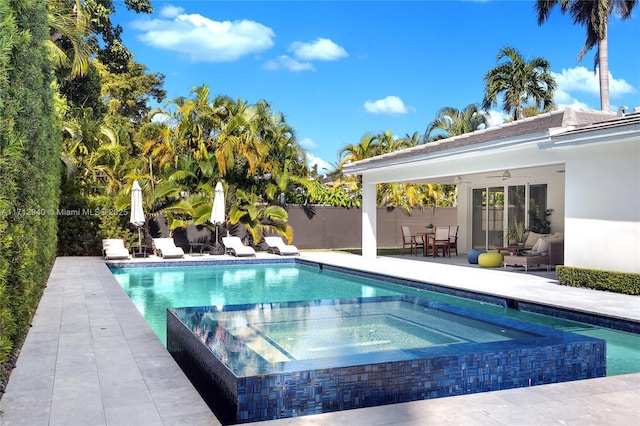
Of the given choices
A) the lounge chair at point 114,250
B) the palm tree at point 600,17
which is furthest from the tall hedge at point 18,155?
the palm tree at point 600,17

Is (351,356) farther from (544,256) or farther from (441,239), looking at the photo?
(441,239)

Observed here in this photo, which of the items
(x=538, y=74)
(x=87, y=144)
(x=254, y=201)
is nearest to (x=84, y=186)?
(x=87, y=144)

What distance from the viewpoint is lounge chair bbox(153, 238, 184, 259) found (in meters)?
19.4

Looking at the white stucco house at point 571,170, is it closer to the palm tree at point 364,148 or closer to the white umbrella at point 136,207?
the white umbrella at point 136,207

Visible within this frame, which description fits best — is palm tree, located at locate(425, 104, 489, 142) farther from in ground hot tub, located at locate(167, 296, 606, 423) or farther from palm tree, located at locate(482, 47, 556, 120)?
in ground hot tub, located at locate(167, 296, 606, 423)

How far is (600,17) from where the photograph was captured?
29109 mm

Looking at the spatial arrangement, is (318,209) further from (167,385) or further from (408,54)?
(167,385)

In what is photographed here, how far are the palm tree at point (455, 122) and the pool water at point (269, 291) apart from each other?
17233 millimetres

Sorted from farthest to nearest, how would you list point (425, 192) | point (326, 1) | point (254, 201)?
point (425, 192)
point (254, 201)
point (326, 1)

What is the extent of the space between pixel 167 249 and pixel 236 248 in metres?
2.42

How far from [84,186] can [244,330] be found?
1563 centimetres

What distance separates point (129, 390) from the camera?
4926 mm

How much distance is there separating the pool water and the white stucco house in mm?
Result: 2978

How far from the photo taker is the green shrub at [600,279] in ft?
35.6
